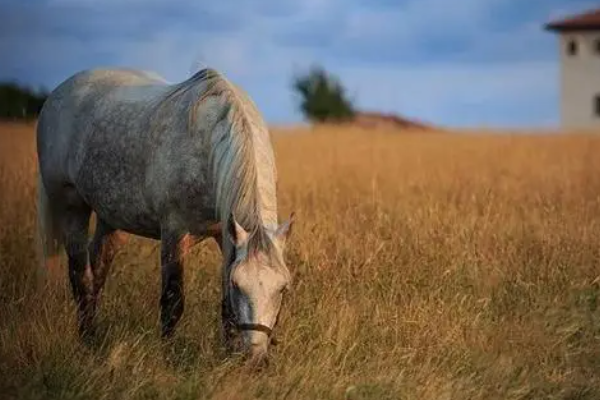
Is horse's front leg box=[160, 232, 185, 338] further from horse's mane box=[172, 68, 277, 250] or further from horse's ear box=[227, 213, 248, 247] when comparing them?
horse's ear box=[227, 213, 248, 247]

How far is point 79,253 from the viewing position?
7.21m

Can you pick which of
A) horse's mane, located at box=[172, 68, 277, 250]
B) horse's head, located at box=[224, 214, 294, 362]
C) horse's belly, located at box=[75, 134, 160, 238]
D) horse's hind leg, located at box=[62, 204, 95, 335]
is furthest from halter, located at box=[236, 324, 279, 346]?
horse's hind leg, located at box=[62, 204, 95, 335]

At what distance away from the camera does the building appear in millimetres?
44312

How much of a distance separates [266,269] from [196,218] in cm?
115

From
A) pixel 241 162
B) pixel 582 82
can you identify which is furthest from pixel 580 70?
pixel 241 162

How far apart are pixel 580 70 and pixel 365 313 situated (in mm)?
41187

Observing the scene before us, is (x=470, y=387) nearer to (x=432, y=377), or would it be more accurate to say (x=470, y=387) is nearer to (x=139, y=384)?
(x=432, y=377)

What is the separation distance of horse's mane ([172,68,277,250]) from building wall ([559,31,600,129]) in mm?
40652

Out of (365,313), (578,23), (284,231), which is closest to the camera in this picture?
(284,231)

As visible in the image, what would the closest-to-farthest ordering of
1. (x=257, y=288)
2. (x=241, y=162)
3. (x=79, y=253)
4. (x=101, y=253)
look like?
(x=257, y=288) < (x=241, y=162) < (x=101, y=253) < (x=79, y=253)

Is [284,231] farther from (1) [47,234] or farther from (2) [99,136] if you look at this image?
(1) [47,234]

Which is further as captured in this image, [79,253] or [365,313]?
[79,253]

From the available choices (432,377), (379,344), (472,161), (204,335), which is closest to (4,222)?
(204,335)

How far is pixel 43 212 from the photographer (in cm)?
738
